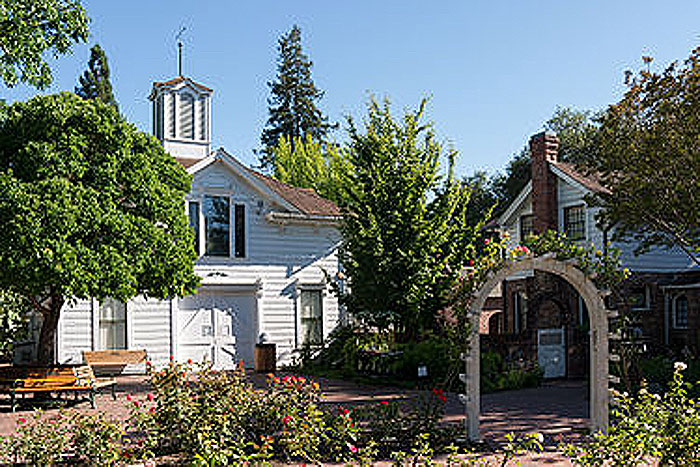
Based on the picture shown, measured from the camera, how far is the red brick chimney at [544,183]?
24406 millimetres

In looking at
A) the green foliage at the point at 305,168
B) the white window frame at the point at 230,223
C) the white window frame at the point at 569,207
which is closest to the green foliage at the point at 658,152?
the white window frame at the point at 569,207

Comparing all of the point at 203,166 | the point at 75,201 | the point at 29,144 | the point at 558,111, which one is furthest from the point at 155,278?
the point at 558,111

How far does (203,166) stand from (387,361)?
25.0 ft

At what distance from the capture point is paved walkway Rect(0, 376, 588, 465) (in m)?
11.6

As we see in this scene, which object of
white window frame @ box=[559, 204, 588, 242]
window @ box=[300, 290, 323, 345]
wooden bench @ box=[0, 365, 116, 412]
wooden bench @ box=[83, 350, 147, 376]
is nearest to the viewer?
wooden bench @ box=[0, 365, 116, 412]

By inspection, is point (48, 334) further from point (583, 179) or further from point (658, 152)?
point (583, 179)

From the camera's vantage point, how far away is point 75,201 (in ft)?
45.1

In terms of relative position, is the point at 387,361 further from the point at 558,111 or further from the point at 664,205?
the point at 558,111

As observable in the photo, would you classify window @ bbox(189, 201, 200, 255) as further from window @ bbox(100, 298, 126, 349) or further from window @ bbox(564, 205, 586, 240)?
window @ bbox(564, 205, 586, 240)

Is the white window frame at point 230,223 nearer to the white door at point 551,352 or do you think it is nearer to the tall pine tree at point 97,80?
the white door at point 551,352

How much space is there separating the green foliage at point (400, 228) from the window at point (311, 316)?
2.74 metres

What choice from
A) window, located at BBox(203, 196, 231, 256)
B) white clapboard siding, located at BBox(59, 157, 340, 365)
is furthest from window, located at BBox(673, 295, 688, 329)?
window, located at BBox(203, 196, 231, 256)

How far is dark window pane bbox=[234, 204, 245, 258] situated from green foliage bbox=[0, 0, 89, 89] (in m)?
8.94

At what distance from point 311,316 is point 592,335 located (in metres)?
12.5
